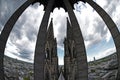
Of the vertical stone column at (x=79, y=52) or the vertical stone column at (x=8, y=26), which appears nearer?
the vertical stone column at (x=79, y=52)

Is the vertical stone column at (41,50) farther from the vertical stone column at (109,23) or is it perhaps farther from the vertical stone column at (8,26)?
the vertical stone column at (109,23)

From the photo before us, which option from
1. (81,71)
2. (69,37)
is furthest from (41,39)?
(69,37)

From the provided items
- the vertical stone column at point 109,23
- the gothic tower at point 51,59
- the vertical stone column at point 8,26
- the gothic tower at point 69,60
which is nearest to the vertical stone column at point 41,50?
the vertical stone column at point 8,26

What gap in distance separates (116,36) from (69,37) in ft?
202

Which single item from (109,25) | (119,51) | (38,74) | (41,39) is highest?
(109,25)

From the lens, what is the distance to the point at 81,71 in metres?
13.4

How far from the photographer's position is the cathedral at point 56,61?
70.7 metres

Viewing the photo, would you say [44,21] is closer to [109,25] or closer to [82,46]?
[82,46]

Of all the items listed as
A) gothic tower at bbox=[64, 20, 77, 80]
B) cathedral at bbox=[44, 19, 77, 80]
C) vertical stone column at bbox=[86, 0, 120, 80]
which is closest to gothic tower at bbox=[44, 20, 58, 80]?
cathedral at bbox=[44, 19, 77, 80]

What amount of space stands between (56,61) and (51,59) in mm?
1920

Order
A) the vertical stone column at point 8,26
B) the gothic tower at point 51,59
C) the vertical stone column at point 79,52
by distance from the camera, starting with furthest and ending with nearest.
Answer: the gothic tower at point 51,59 < the vertical stone column at point 8,26 < the vertical stone column at point 79,52

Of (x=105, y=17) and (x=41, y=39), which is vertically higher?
(x=105, y=17)

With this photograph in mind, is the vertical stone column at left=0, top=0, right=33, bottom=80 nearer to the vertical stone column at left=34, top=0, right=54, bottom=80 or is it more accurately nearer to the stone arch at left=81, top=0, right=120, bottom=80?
the vertical stone column at left=34, top=0, right=54, bottom=80

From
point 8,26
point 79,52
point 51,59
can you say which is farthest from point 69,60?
point 79,52
